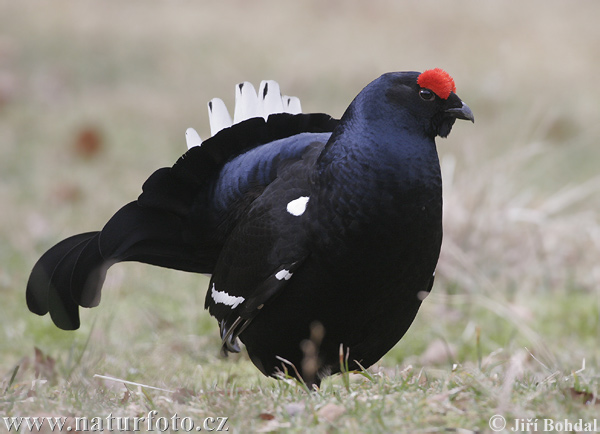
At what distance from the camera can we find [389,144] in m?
2.75

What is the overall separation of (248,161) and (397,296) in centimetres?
87

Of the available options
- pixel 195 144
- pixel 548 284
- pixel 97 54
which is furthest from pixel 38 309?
pixel 97 54

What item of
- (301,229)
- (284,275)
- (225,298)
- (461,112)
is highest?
(461,112)

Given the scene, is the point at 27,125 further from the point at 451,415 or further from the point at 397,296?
the point at 451,415

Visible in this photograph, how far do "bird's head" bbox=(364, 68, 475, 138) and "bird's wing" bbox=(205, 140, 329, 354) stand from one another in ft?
1.21

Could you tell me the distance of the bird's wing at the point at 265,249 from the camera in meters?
2.85

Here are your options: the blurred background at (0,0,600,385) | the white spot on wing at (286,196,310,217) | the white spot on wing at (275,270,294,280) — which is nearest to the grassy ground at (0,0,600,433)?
the blurred background at (0,0,600,385)

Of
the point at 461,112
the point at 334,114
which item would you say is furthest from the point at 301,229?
the point at 334,114

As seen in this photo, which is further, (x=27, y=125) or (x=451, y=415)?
(x=27, y=125)

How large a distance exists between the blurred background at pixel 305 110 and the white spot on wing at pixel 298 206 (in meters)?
0.78

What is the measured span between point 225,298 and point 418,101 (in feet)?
3.52

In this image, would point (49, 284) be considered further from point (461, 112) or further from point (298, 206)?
point (461, 112)

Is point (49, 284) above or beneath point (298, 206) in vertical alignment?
beneath

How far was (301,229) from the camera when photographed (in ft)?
9.25
